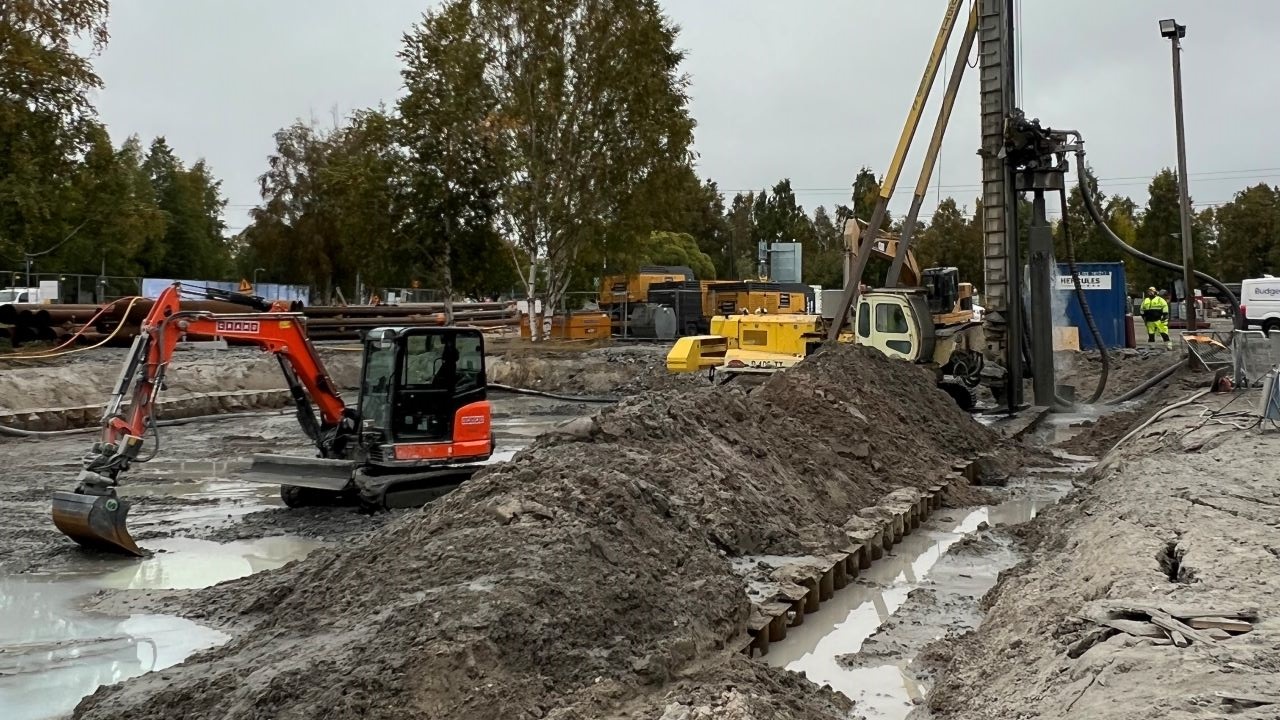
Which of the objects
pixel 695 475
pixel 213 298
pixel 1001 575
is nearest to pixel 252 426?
pixel 213 298

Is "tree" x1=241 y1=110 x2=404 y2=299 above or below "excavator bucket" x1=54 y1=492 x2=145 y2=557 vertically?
above

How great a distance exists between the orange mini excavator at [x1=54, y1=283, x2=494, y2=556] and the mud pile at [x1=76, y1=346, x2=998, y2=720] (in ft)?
8.67

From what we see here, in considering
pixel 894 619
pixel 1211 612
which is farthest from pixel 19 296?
pixel 1211 612

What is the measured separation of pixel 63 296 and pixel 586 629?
32.3 m

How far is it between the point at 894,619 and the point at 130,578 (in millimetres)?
6306

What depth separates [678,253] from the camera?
201ft

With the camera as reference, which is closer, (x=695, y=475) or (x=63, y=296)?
(x=695, y=475)

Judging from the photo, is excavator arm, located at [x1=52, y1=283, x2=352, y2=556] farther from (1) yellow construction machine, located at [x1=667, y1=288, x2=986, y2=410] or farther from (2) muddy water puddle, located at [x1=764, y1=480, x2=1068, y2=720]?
(1) yellow construction machine, located at [x1=667, y1=288, x2=986, y2=410]

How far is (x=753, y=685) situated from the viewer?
5465 millimetres

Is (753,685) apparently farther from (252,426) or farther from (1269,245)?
(1269,245)

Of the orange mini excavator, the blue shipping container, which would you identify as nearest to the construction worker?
the blue shipping container

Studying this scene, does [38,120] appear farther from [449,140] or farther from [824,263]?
[824,263]

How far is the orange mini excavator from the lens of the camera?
11291 mm

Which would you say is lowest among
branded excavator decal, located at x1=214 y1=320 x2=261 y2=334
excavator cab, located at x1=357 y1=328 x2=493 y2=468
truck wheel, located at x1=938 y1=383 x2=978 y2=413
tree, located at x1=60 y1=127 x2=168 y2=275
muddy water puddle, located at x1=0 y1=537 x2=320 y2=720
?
muddy water puddle, located at x1=0 y1=537 x2=320 y2=720
